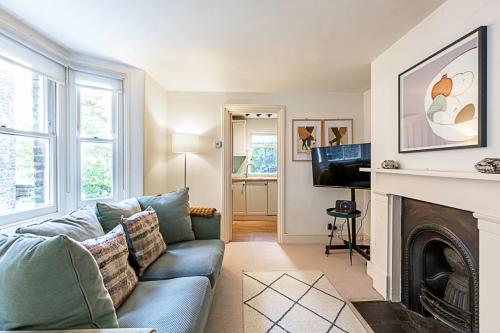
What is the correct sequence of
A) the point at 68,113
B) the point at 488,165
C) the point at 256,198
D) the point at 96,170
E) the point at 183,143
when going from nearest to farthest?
the point at 488,165 → the point at 68,113 → the point at 96,170 → the point at 183,143 → the point at 256,198

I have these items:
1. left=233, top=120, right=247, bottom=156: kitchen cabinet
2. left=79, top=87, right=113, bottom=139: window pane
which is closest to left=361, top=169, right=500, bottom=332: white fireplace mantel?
left=79, top=87, right=113, bottom=139: window pane

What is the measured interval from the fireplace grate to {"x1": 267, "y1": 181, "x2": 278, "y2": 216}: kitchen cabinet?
362 centimetres

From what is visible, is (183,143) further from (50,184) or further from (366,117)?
(366,117)

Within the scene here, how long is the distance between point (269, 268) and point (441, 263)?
5.35 ft

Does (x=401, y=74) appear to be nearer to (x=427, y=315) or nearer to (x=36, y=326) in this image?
(x=427, y=315)

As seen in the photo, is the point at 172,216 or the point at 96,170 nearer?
the point at 172,216

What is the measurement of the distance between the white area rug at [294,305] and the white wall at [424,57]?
4.24 feet

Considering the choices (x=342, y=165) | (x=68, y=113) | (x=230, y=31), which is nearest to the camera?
(x=230, y=31)

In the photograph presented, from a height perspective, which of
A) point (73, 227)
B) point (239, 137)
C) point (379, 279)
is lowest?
point (379, 279)

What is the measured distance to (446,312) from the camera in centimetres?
175

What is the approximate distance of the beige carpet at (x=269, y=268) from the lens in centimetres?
203

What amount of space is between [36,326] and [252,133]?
17.2ft

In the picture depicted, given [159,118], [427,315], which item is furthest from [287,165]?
[427,315]

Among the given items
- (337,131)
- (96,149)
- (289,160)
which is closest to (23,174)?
(96,149)
